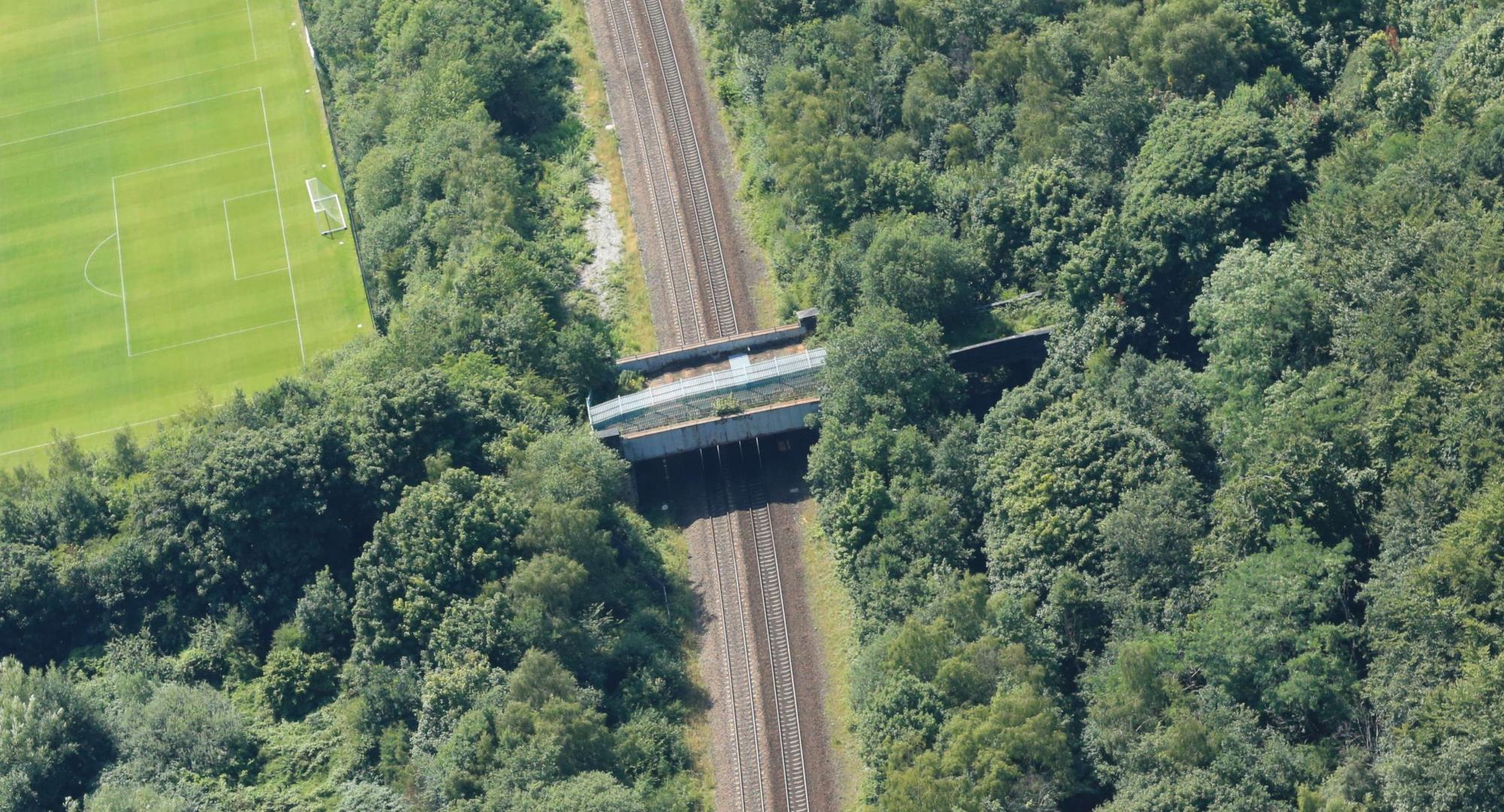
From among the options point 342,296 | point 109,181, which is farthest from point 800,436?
point 109,181

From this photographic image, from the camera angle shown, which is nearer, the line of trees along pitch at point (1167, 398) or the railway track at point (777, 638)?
the line of trees along pitch at point (1167, 398)

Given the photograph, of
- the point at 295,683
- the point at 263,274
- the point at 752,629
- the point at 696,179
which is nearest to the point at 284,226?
the point at 263,274

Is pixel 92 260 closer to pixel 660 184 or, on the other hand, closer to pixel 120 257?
pixel 120 257

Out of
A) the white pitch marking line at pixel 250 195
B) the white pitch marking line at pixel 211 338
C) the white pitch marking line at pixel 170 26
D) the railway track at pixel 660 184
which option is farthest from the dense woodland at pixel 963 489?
the white pitch marking line at pixel 170 26

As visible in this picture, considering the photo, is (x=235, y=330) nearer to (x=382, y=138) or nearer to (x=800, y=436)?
(x=382, y=138)

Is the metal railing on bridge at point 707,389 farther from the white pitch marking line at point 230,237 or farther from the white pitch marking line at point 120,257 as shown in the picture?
the white pitch marking line at point 120,257

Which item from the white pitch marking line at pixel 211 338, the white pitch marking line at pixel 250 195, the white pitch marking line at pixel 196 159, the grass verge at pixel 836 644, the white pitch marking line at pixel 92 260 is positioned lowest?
the grass verge at pixel 836 644

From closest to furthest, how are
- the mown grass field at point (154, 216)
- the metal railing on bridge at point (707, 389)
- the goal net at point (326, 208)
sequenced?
the metal railing on bridge at point (707, 389) < the mown grass field at point (154, 216) < the goal net at point (326, 208)
